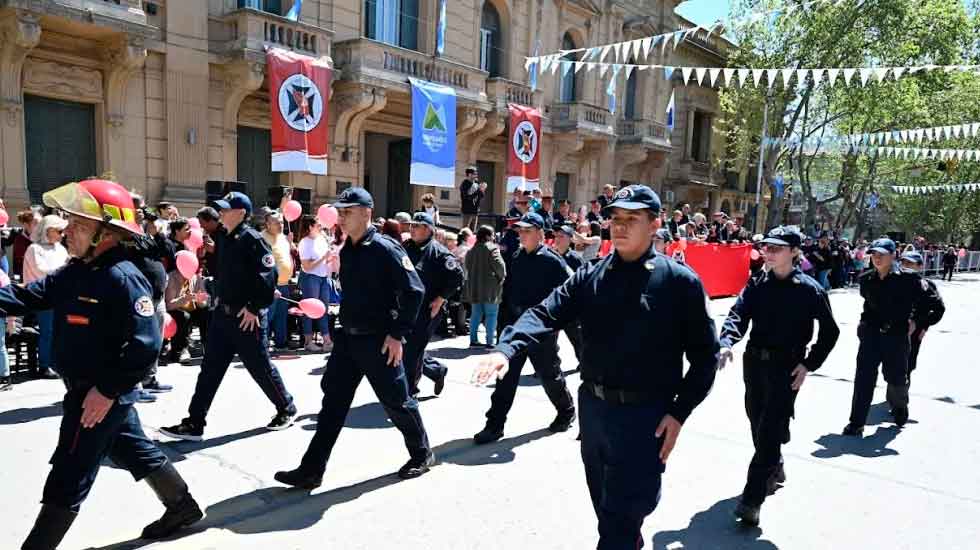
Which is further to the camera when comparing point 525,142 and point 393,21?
point 525,142

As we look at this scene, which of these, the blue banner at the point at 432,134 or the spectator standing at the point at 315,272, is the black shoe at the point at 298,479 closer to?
the spectator standing at the point at 315,272

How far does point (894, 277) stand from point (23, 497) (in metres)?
7.16

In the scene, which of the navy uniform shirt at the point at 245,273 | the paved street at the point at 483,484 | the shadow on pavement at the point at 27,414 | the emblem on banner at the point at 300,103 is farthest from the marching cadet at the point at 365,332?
the emblem on banner at the point at 300,103

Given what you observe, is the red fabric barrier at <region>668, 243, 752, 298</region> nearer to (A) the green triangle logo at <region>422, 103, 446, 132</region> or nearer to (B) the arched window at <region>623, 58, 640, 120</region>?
(A) the green triangle logo at <region>422, 103, 446, 132</region>

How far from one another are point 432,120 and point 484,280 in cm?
823

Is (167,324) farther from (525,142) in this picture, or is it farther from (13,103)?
(525,142)

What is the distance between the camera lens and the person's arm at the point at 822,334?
4270 millimetres

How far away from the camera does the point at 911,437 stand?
20.3ft

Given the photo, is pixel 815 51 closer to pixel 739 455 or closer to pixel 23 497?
pixel 739 455

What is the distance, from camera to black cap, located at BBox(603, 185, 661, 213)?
2.90 meters

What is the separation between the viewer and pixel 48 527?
10.0 ft

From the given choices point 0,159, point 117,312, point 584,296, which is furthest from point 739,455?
point 0,159

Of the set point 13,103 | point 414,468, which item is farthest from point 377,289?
point 13,103

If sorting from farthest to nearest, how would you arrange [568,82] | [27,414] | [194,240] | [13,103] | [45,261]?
[568,82], [13,103], [194,240], [45,261], [27,414]
